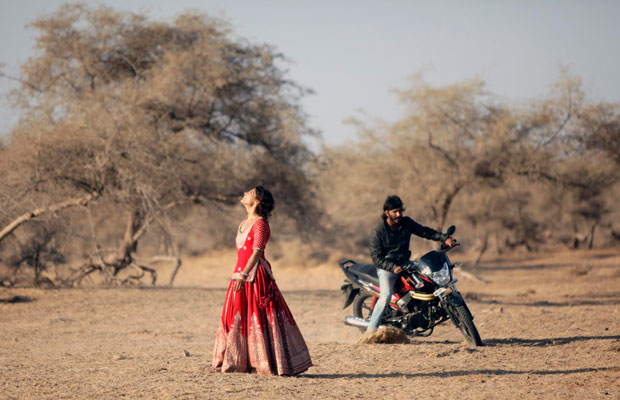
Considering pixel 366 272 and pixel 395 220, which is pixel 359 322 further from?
pixel 395 220

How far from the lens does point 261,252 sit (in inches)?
228

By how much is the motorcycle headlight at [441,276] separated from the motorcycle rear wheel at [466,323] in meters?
0.31

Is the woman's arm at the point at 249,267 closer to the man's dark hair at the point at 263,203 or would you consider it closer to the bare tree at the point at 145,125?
the man's dark hair at the point at 263,203

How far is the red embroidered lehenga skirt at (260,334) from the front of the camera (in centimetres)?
571

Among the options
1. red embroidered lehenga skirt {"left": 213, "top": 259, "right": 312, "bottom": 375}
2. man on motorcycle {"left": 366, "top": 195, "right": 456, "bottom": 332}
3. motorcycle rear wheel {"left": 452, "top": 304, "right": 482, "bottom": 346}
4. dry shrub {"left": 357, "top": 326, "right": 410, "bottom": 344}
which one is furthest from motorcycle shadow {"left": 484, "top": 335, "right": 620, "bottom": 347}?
red embroidered lehenga skirt {"left": 213, "top": 259, "right": 312, "bottom": 375}

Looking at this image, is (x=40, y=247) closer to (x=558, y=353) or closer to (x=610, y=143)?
(x=558, y=353)

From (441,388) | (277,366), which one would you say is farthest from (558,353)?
(277,366)

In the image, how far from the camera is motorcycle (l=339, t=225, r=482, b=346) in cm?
732

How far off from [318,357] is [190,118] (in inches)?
427

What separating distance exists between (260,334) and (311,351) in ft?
6.34

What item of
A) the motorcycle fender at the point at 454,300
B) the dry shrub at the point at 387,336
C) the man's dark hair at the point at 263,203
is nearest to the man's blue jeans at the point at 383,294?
the dry shrub at the point at 387,336

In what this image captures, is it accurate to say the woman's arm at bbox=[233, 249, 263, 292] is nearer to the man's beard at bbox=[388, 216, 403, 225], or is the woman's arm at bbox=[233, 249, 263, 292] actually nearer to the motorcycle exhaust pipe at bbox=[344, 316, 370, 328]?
the man's beard at bbox=[388, 216, 403, 225]

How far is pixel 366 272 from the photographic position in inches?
333

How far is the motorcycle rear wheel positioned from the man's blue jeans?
80cm
